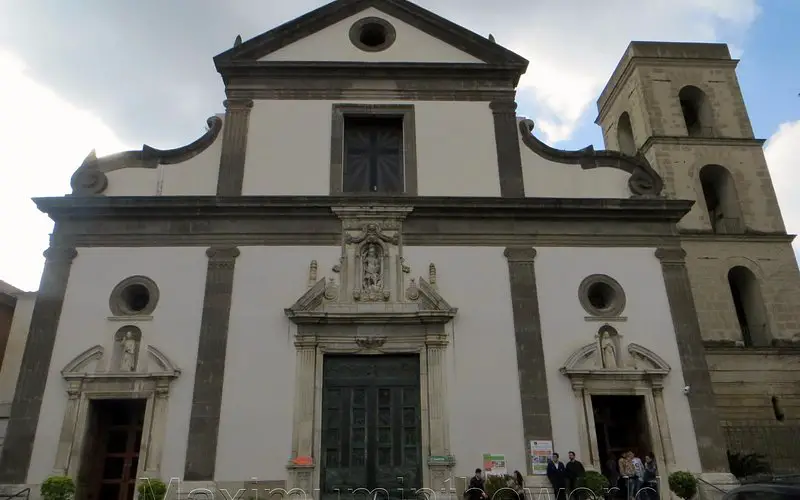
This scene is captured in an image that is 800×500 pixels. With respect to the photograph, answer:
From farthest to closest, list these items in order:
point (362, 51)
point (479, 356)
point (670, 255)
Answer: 1. point (362, 51)
2. point (670, 255)
3. point (479, 356)

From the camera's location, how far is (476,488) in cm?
1217

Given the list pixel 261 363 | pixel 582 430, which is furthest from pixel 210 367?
pixel 582 430

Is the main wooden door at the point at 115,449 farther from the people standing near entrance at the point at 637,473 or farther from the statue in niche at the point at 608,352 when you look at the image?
the statue in niche at the point at 608,352

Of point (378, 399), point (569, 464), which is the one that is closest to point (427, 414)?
point (378, 399)

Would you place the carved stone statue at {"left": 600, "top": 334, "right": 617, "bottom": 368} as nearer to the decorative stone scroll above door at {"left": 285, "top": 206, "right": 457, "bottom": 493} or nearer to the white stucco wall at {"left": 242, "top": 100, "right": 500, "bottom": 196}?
the decorative stone scroll above door at {"left": 285, "top": 206, "right": 457, "bottom": 493}

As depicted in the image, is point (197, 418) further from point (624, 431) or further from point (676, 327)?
point (676, 327)

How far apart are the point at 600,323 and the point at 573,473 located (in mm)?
3487

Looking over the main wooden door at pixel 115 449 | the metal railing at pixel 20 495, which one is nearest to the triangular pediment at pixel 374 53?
the main wooden door at pixel 115 449

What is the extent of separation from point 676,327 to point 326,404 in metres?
8.11

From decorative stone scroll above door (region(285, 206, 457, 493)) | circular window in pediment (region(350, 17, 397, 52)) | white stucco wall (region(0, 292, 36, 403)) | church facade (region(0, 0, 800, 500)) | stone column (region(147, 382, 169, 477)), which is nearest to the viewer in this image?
stone column (region(147, 382, 169, 477))

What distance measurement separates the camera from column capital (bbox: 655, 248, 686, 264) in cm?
1498

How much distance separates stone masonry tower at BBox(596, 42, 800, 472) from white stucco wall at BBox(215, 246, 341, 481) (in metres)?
9.84

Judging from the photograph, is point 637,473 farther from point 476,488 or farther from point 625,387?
point 476,488

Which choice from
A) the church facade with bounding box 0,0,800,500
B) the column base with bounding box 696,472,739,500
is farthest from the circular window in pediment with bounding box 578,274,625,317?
the column base with bounding box 696,472,739,500
